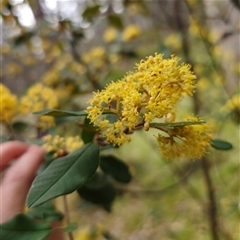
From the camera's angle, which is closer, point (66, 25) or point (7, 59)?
point (66, 25)

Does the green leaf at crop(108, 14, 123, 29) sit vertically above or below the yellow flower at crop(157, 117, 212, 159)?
above

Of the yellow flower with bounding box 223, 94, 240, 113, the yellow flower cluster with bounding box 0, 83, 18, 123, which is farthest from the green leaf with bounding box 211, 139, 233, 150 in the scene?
the yellow flower with bounding box 223, 94, 240, 113

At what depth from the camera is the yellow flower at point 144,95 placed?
49 cm

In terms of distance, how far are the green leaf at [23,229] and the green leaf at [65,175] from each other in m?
0.14

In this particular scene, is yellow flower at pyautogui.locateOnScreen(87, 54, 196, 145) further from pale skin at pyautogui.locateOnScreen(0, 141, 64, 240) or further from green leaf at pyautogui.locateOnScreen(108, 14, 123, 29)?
green leaf at pyautogui.locateOnScreen(108, 14, 123, 29)

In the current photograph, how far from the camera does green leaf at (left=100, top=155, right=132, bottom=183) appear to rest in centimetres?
78

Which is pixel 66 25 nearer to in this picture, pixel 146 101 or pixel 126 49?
pixel 126 49

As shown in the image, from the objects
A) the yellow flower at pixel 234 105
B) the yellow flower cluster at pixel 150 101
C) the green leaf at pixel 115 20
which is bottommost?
the yellow flower at pixel 234 105

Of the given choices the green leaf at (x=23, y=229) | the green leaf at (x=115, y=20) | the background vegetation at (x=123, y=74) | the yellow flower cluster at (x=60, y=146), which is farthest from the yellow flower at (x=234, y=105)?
the green leaf at (x=23, y=229)

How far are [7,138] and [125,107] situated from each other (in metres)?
0.50

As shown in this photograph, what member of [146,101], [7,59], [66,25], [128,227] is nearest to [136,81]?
[146,101]

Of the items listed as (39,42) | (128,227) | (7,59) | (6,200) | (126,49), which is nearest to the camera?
(6,200)

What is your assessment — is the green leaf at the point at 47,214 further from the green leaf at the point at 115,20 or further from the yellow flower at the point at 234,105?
the green leaf at the point at 115,20

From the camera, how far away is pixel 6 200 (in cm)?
74
